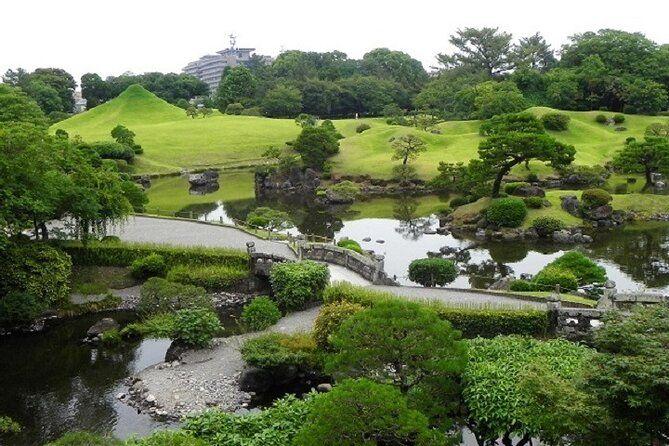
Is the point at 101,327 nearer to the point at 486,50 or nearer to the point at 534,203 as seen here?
the point at 534,203

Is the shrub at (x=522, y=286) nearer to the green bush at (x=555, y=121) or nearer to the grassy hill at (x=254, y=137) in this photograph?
the grassy hill at (x=254, y=137)

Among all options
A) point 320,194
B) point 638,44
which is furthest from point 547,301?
point 638,44

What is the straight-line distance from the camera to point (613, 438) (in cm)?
1348

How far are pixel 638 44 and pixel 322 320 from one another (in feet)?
320

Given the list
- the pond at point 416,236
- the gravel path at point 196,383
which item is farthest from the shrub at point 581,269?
the gravel path at point 196,383

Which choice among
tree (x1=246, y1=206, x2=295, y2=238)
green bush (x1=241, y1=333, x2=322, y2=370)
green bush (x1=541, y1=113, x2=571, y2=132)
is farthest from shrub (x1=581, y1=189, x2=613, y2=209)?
green bush (x1=241, y1=333, x2=322, y2=370)

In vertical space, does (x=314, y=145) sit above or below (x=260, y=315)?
above

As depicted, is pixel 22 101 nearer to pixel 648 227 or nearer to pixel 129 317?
pixel 129 317

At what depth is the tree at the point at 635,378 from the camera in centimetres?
1286

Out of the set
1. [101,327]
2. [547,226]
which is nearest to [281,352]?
[101,327]

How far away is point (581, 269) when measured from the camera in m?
31.9

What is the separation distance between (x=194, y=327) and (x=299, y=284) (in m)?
6.13

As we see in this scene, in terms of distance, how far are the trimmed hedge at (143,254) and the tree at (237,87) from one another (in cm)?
9686

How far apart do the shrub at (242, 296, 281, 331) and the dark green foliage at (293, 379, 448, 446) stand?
14799 mm
